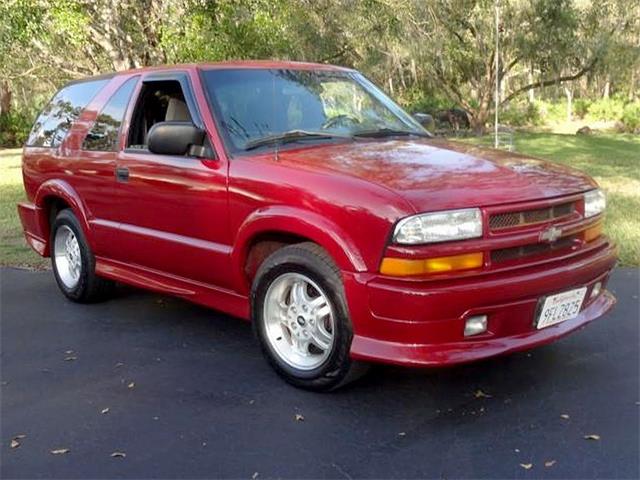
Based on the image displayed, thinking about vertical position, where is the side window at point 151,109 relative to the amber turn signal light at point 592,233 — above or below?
above

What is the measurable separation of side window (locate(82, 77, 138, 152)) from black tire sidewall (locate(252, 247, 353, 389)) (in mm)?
1890

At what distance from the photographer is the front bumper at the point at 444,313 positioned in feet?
11.3

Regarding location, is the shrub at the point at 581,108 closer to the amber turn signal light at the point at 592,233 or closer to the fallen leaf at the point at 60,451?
the amber turn signal light at the point at 592,233

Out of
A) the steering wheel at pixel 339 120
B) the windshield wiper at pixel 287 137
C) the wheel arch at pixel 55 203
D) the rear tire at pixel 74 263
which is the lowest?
the rear tire at pixel 74 263

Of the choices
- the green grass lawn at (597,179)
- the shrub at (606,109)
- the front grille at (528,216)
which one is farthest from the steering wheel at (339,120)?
the shrub at (606,109)

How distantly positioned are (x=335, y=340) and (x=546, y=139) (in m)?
20.5

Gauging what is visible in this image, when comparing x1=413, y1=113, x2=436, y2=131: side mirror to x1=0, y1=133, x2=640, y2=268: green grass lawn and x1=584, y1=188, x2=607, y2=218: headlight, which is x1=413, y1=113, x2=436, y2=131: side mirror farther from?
x1=0, y1=133, x2=640, y2=268: green grass lawn

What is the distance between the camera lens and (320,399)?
392 cm

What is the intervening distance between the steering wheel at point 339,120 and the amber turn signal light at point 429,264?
149 cm

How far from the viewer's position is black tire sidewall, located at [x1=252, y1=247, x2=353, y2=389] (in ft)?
12.2

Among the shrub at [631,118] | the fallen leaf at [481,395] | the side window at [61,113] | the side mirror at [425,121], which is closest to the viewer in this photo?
the fallen leaf at [481,395]

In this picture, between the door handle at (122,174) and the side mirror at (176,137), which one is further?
the door handle at (122,174)

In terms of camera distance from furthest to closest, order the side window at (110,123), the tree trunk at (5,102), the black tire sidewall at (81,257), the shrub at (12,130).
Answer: the tree trunk at (5,102) < the shrub at (12,130) < the black tire sidewall at (81,257) < the side window at (110,123)

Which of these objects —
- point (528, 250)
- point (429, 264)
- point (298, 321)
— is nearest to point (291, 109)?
point (298, 321)
